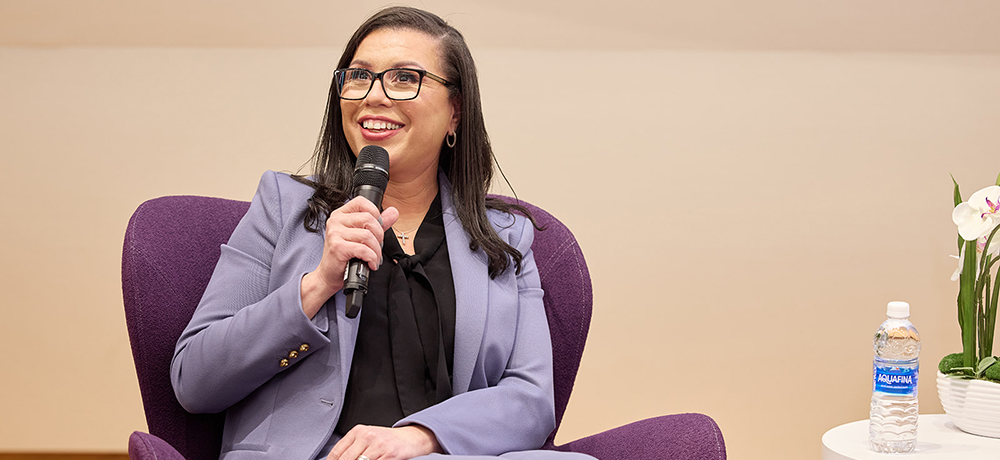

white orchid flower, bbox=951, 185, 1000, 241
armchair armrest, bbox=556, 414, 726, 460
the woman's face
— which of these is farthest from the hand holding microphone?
white orchid flower, bbox=951, 185, 1000, 241

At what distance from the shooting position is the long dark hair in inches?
63.6

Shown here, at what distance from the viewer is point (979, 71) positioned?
2.72 meters

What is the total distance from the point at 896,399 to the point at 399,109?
3.66 ft

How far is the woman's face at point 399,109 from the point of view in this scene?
1547 millimetres

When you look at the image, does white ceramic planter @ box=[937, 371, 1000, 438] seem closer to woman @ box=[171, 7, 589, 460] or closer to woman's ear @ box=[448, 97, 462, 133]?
woman @ box=[171, 7, 589, 460]

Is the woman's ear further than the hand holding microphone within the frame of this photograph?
Yes

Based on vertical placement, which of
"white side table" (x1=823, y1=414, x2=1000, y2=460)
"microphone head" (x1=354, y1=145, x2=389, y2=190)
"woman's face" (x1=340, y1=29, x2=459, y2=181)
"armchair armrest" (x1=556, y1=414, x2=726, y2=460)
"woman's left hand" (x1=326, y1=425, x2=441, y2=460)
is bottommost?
"white side table" (x1=823, y1=414, x2=1000, y2=460)

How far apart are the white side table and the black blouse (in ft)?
2.59

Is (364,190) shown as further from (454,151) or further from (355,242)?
(454,151)

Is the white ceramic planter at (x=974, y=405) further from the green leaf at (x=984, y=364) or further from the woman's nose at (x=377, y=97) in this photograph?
the woman's nose at (x=377, y=97)

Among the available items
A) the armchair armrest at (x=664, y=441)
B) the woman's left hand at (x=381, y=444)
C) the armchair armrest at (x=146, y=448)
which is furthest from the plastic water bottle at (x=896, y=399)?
the armchair armrest at (x=146, y=448)

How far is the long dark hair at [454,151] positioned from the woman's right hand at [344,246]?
8.8 inches

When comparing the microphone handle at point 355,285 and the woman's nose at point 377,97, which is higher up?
the woman's nose at point 377,97

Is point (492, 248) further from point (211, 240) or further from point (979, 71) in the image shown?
point (979, 71)
